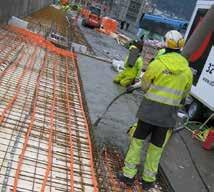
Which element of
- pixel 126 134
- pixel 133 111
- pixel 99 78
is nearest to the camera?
pixel 126 134

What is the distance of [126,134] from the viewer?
719cm

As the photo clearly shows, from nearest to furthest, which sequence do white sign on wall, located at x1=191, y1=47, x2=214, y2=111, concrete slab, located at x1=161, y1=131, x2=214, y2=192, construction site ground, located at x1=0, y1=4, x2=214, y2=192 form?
construction site ground, located at x1=0, y1=4, x2=214, y2=192 → concrete slab, located at x1=161, y1=131, x2=214, y2=192 → white sign on wall, located at x1=191, y1=47, x2=214, y2=111

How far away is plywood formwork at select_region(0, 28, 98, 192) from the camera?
16.1ft

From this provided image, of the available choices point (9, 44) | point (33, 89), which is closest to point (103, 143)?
point (33, 89)

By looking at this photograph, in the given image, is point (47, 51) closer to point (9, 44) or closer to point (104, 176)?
point (9, 44)

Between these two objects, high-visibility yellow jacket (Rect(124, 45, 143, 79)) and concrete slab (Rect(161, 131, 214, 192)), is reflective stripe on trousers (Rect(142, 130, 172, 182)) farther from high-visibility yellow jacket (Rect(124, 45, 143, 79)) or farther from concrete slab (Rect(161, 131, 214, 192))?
high-visibility yellow jacket (Rect(124, 45, 143, 79))

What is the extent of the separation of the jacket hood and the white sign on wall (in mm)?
3586

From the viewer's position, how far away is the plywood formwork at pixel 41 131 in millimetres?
4918

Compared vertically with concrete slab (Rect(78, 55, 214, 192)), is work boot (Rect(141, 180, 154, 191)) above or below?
above

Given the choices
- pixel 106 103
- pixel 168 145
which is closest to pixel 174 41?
pixel 168 145

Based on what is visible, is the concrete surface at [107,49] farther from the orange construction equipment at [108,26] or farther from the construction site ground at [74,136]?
the construction site ground at [74,136]

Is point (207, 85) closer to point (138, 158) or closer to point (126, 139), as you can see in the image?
point (126, 139)

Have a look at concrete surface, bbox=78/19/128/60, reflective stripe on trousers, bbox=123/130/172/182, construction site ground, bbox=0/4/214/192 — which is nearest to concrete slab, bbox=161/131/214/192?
construction site ground, bbox=0/4/214/192

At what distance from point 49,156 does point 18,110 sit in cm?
158
